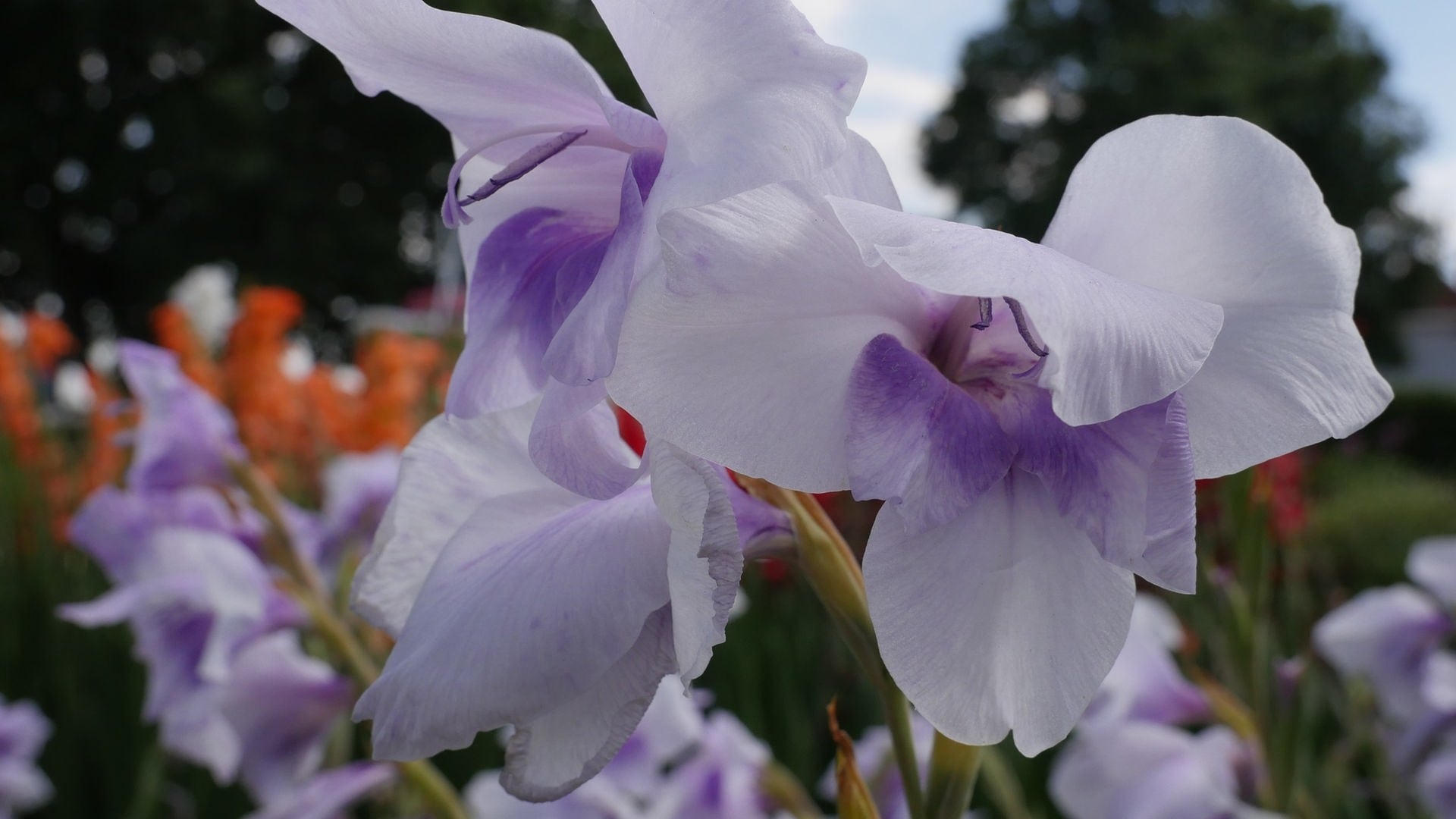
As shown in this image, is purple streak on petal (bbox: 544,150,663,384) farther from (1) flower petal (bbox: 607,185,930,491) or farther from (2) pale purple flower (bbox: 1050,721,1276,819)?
(2) pale purple flower (bbox: 1050,721,1276,819)

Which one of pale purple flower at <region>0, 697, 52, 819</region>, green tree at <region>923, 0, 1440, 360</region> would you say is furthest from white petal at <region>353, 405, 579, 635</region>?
green tree at <region>923, 0, 1440, 360</region>

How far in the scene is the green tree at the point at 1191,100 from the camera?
1653cm

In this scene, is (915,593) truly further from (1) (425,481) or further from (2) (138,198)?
(2) (138,198)

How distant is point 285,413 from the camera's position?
3428mm

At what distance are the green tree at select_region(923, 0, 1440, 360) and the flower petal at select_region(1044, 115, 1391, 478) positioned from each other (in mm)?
16445

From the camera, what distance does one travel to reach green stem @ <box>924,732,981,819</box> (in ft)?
1.41

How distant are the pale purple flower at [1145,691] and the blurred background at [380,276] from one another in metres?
0.04

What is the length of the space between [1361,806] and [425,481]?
1.28 m

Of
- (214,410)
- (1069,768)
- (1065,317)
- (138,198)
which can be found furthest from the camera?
(138,198)

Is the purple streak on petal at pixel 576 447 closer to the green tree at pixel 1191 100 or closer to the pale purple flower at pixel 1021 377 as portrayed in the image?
the pale purple flower at pixel 1021 377

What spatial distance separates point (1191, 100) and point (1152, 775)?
55.1ft

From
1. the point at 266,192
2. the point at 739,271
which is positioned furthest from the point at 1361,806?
the point at 266,192

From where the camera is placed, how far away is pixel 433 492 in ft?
1.48

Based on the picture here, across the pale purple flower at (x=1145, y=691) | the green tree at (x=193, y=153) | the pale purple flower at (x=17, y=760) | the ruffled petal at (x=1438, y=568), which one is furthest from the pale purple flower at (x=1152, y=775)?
the green tree at (x=193, y=153)
